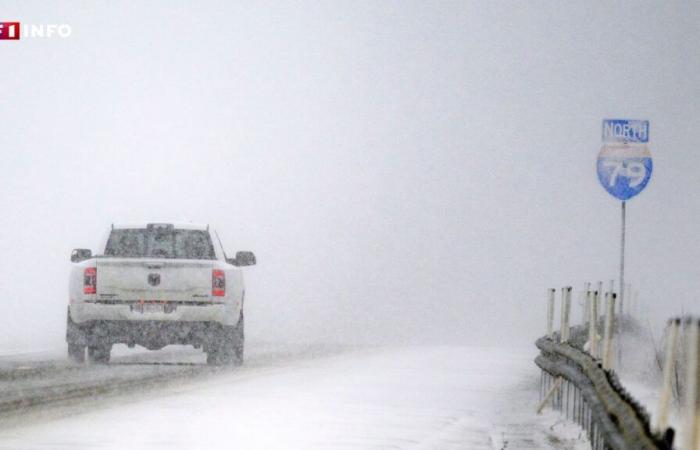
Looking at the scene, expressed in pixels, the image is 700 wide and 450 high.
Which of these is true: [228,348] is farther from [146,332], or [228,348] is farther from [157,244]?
[157,244]

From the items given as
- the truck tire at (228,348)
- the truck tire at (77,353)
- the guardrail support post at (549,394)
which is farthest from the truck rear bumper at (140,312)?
the guardrail support post at (549,394)

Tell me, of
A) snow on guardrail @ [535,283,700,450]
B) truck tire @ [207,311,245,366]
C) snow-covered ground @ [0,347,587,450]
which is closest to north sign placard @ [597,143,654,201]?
snow-covered ground @ [0,347,587,450]

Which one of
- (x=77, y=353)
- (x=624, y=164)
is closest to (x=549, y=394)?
(x=77, y=353)

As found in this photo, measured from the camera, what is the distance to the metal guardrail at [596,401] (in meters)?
8.74

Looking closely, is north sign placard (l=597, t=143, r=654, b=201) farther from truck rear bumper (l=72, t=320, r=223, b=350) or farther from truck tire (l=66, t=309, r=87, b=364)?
truck tire (l=66, t=309, r=87, b=364)

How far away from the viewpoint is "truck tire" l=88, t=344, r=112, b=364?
2234 cm

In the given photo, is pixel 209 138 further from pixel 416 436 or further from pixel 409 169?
pixel 416 436

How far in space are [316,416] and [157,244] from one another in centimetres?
917

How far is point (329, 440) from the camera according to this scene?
12.9 m

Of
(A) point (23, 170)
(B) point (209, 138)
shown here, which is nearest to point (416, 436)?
(A) point (23, 170)

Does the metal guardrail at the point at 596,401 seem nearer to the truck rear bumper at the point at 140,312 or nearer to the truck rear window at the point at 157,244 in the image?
the truck rear bumper at the point at 140,312

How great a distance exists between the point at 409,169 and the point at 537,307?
85764 millimetres

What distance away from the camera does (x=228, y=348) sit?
72.7 ft

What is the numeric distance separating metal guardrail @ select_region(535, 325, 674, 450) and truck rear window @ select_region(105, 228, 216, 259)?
239 inches
